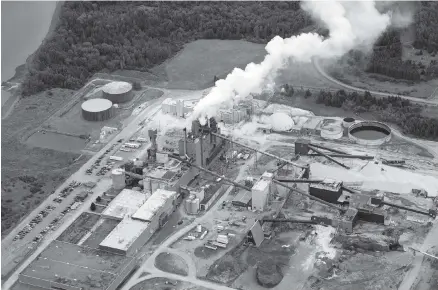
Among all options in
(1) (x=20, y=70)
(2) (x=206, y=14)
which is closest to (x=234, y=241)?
(1) (x=20, y=70)

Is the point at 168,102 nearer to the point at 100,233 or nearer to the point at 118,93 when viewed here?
the point at 118,93

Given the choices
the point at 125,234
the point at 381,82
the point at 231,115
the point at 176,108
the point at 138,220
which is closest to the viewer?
the point at 125,234

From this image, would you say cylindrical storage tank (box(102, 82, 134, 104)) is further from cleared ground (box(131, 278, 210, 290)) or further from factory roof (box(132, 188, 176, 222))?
cleared ground (box(131, 278, 210, 290))

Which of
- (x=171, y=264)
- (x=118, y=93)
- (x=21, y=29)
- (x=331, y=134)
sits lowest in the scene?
(x=171, y=264)

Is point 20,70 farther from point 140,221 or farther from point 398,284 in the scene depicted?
point 398,284

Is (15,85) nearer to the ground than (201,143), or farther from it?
nearer to the ground

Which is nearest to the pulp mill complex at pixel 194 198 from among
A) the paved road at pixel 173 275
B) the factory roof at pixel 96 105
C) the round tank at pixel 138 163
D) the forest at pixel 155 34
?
the round tank at pixel 138 163

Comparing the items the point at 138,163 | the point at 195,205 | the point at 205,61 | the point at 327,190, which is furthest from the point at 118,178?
the point at 205,61
